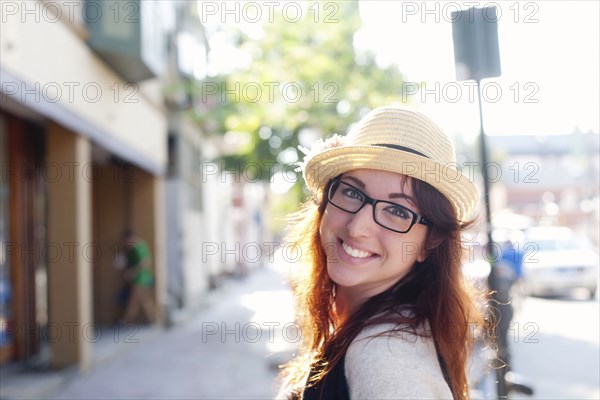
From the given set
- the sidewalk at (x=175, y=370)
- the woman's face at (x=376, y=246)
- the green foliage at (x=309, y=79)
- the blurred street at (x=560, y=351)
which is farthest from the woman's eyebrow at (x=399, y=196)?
the green foliage at (x=309, y=79)

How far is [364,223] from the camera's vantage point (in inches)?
75.6

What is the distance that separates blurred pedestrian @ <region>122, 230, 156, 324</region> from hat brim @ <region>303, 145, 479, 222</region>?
1018cm

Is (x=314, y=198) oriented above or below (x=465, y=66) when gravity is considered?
below

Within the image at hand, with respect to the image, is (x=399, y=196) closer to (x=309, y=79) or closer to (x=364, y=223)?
(x=364, y=223)

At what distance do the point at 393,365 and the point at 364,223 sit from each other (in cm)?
55

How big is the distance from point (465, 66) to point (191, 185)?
14297 millimetres

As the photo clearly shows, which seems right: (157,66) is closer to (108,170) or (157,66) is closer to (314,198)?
(108,170)

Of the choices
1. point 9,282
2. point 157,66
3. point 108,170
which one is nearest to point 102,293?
point 108,170

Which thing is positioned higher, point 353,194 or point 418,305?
point 353,194

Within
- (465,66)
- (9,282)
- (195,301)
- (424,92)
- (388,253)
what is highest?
(424,92)

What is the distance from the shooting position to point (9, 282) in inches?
335

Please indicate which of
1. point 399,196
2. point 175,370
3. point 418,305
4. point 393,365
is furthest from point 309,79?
point 393,365

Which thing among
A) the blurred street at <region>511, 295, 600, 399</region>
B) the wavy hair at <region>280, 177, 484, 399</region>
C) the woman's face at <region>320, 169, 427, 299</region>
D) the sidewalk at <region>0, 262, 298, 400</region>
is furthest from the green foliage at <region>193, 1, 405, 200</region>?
the woman's face at <region>320, 169, 427, 299</region>

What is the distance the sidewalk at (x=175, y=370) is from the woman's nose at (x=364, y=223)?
10.9 feet
